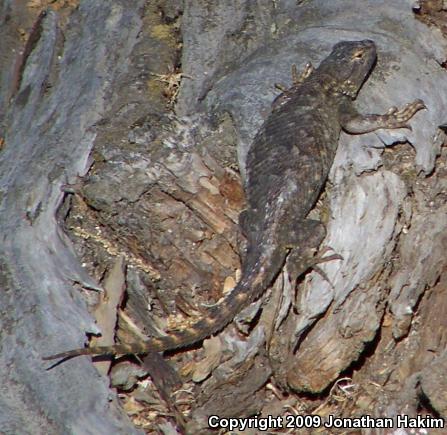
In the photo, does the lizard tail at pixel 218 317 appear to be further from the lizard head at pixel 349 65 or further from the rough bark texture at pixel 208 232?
the lizard head at pixel 349 65

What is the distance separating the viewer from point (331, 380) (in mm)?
5543

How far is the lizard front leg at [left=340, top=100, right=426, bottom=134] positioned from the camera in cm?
577

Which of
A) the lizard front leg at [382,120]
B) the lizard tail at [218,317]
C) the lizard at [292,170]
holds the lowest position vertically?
the lizard tail at [218,317]

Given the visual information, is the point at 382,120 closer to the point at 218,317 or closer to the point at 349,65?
the point at 349,65

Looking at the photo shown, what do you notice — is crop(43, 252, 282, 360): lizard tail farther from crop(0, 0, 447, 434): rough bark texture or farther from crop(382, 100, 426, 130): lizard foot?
crop(382, 100, 426, 130): lizard foot

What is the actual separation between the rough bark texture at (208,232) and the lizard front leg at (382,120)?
0.10m

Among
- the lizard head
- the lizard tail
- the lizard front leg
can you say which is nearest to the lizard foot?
the lizard front leg

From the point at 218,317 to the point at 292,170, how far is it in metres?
1.26

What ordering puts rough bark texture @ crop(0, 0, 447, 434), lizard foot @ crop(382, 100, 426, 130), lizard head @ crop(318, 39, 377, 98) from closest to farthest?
rough bark texture @ crop(0, 0, 447, 434)
lizard foot @ crop(382, 100, 426, 130)
lizard head @ crop(318, 39, 377, 98)

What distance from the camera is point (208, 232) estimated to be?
5816 mm

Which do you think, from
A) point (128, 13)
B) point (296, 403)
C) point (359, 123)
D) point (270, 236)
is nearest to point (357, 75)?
point (359, 123)

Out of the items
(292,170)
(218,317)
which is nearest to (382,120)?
(292,170)

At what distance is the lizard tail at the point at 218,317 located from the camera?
16.8 feet

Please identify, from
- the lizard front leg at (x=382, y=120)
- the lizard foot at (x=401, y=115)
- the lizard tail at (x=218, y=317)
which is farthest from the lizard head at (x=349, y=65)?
the lizard tail at (x=218, y=317)
